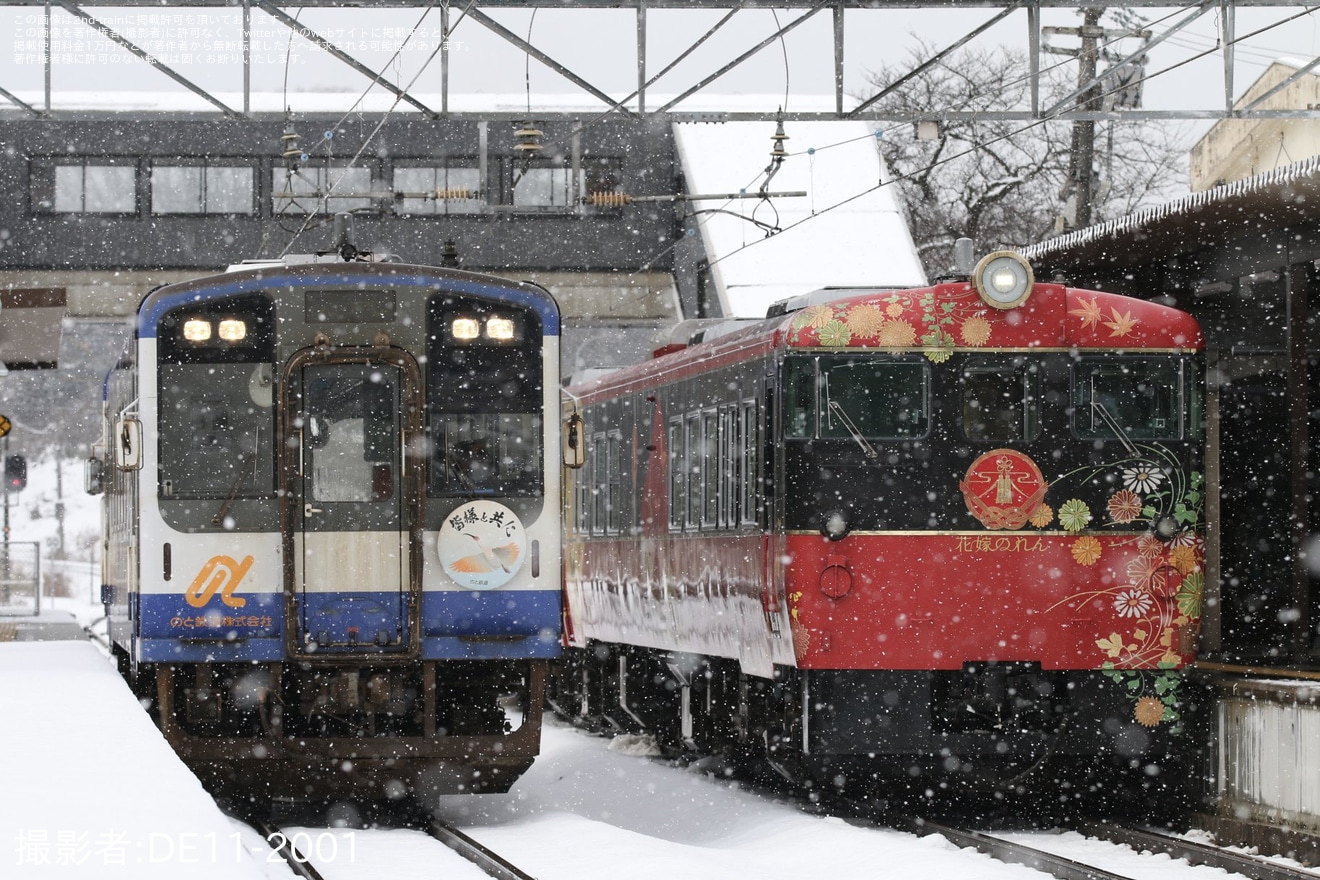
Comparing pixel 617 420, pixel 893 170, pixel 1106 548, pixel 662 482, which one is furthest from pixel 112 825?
pixel 893 170

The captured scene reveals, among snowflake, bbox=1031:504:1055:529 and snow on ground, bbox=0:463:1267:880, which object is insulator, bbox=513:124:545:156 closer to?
snow on ground, bbox=0:463:1267:880

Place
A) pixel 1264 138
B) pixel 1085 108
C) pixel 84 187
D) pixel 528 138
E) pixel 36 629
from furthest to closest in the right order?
1. pixel 84 187
2. pixel 1264 138
3. pixel 1085 108
4. pixel 36 629
5. pixel 528 138

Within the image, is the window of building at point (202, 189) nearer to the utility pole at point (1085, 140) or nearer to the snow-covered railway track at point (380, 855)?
the utility pole at point (1085, 140)

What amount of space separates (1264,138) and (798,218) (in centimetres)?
867

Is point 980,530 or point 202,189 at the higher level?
point 202,189

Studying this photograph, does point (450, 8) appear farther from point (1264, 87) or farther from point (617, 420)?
point (1264, 87)

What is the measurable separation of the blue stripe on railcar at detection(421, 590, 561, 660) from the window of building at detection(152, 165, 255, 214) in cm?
3109

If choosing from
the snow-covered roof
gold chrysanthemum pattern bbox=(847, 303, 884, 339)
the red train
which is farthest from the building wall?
gold chrysanthemum pattern bbox=(847, 303, 884, 339)

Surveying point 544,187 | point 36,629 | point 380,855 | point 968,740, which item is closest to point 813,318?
point 968,740

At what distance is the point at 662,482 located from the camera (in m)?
15.9

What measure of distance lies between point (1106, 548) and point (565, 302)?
29375 mm

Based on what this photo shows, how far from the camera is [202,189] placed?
42.6 m

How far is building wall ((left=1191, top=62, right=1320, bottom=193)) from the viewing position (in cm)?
3551

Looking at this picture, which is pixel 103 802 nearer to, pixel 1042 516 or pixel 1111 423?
pixel 1042 516
